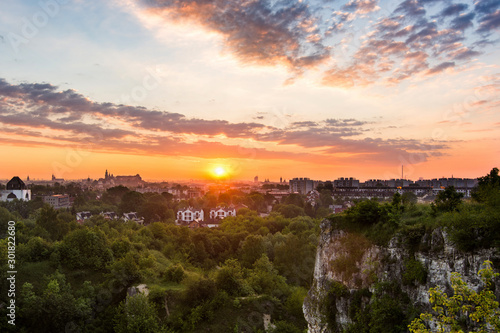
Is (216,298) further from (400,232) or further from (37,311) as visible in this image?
(400,232)

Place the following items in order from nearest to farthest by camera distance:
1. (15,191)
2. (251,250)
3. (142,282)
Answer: (142,282) → (251,250) → (15,191)

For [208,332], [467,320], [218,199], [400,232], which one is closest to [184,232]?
[208,332]

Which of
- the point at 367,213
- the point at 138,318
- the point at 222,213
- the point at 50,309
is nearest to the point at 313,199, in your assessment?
the point at 222,213

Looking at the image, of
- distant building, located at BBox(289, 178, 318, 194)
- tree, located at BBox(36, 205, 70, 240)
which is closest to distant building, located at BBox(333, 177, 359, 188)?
distant building, located at BBox(289, 178, 318, 194)

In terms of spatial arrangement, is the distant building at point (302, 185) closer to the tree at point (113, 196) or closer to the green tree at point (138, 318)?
the tree at point (113, 196)

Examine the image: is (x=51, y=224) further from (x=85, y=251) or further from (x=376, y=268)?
(x=376, y=268)

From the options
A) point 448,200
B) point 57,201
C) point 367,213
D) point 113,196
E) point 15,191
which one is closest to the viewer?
point 448,200

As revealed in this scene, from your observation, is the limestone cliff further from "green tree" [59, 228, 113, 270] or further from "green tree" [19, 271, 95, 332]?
"green tree" [59, 228, 113, 270]

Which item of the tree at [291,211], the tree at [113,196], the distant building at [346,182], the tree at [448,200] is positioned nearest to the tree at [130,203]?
the tree at [113,196]
